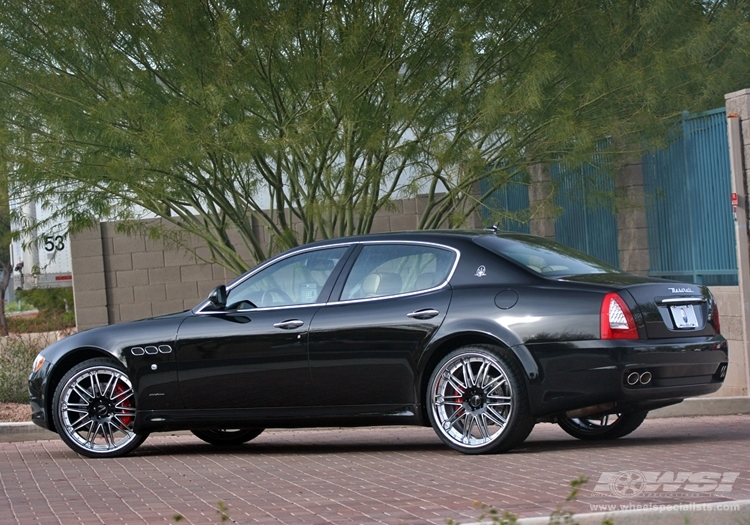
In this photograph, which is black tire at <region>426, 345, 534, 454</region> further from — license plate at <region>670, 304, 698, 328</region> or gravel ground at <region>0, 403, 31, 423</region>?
gravel ground at <region>0, 403, 31, 423</region>

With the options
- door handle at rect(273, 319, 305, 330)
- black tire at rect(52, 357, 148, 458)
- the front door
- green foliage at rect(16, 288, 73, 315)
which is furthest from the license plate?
green foliage at rect(16, 288, 73, 315)

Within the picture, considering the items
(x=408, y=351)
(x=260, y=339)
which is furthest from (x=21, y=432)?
(x=408, y=351)

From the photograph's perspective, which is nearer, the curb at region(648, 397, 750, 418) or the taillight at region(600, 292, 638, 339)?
the taillight at region(600, 292, 638, 339)

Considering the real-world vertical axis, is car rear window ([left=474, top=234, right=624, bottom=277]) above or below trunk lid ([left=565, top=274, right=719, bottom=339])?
above

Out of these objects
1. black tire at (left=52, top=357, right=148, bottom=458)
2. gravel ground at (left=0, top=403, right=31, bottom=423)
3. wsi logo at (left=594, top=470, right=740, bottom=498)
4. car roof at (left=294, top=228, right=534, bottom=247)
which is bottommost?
wsi logo at (left=594, top=470, right=740, bottom=498)

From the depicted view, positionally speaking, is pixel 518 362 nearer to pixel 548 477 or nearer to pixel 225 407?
pixel 548 477

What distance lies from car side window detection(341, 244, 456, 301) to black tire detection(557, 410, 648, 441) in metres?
1.59

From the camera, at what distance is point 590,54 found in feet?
45.6

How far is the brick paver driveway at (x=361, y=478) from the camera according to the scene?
6340mm

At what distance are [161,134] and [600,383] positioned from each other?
20.5 ft

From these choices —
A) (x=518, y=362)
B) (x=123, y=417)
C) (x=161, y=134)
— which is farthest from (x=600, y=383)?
(x=161, y=134)

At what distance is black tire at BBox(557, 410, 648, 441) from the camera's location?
9195mm

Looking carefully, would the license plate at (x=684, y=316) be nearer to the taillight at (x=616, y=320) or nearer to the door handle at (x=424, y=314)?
the taillight at (x=616, y=320)
